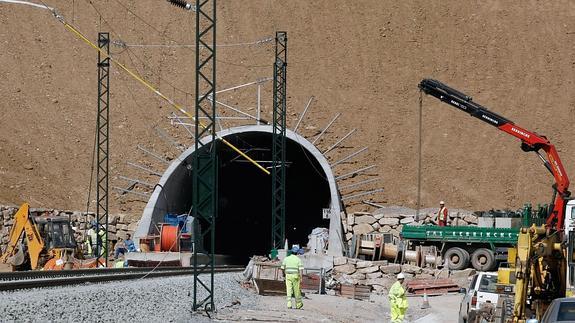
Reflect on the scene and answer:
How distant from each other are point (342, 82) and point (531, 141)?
104 feet

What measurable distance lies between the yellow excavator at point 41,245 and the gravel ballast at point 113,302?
1145 cm

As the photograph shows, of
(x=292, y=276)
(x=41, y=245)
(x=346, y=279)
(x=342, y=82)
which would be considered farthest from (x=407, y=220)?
(x=292, y=276)

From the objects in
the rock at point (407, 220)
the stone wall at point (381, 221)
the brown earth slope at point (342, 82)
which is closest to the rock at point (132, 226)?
the brown earth slope at point (342, 82)

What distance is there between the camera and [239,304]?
1112 inches

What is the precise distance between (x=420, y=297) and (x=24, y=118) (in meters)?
34.3

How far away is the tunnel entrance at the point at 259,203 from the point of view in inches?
2408

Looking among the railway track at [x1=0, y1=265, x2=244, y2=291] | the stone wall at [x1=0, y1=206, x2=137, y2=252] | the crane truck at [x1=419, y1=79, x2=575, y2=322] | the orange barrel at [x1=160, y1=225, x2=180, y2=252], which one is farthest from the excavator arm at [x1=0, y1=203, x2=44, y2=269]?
the crane truck at [x1=419, y1=79, x2=575, y2=322]

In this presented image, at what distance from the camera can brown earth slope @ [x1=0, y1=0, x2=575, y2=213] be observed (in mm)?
59500

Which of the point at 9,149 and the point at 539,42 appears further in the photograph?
the point at 539,42

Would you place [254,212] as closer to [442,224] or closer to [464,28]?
[464,28]

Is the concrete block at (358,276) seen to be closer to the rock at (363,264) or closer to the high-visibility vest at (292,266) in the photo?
the rock at (363,264)

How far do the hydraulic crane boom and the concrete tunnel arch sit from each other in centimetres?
1064

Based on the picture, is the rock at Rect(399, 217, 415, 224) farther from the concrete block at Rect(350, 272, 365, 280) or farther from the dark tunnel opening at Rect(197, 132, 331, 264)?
the dark tunnel opening at Rect(197, 132, 331, 264)

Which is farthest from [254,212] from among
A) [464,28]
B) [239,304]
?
[239,304]
